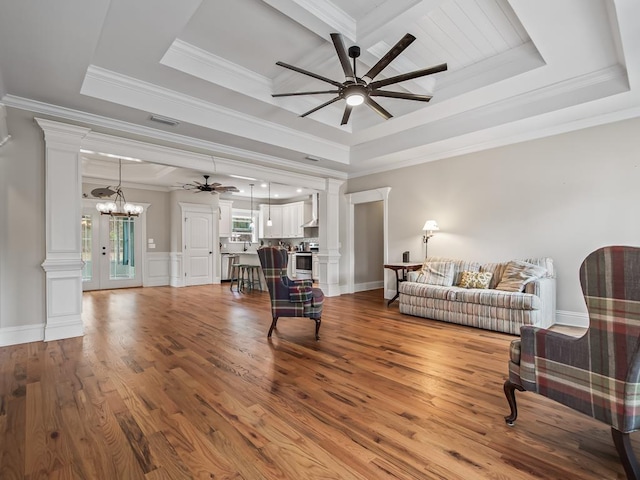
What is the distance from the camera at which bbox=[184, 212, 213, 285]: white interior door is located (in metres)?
8.97

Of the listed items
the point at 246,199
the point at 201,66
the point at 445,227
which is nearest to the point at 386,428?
the point at 201,66

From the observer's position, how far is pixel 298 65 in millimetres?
3709

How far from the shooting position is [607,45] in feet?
10.2

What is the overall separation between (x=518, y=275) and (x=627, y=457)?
3.23 m

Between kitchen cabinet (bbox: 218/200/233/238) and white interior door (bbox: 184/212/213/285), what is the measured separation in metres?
0.67

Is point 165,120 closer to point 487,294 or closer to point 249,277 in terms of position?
point 249,277

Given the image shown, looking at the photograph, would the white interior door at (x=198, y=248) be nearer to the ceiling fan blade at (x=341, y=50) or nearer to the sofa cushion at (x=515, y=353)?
the ceiling fan blade at (x=341, y=50)

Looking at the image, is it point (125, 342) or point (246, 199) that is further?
point (246, 199)

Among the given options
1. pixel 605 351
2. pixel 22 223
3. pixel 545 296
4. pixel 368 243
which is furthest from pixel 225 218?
pixel 605 351

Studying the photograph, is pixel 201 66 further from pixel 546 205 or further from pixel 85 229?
pixel 85 229

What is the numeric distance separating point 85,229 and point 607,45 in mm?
10186

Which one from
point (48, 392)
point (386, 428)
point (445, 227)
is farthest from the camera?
point (445, 227)

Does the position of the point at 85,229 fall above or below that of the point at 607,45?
below

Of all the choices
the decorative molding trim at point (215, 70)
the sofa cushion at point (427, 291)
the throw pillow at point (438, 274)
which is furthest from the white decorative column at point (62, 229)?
the throw pillow at point (438, 274)
